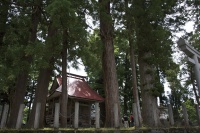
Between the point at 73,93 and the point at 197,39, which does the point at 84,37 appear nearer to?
the point at 73,93

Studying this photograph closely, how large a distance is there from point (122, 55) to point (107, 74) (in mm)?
14616

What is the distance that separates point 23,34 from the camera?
11.1 m

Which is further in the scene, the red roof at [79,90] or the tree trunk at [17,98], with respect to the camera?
the red roof at [79,90]

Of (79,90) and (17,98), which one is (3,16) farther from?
(79,90)

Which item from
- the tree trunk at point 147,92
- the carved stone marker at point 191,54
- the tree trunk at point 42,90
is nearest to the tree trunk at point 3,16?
the tree trunk at point 42,90

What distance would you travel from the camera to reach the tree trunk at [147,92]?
8.50 metres

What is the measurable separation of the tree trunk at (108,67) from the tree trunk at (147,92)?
1320 mm

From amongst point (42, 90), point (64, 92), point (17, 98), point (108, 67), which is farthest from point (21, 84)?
point (108, 67)

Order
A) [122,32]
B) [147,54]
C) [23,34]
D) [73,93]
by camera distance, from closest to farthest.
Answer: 1. [147,54]
2. [122,32]
3. [23,34]
4. [73,93]

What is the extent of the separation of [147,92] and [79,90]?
754 centimetres

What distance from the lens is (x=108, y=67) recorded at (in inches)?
364

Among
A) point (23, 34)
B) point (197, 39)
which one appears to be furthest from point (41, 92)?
point (197, 39)

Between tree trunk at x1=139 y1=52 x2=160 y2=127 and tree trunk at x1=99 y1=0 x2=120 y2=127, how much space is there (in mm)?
1320

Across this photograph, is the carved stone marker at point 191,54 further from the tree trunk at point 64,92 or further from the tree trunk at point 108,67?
the tree trunk at point 64,92
